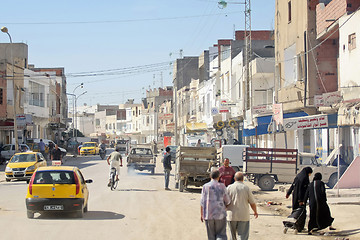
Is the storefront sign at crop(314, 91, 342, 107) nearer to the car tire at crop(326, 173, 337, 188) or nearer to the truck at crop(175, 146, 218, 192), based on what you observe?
the car tire at crop(326, 173, 337, 188)

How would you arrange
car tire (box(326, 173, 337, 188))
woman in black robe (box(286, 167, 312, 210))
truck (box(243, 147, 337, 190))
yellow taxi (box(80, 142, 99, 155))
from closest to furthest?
woman in black robe (box(286, 167, 312, 210)) < car tire (box(326, 173, 337, 188)) < truck (box(243, 147, 337, 190)) < yellow taxi (box(80, 142, 99, 155))

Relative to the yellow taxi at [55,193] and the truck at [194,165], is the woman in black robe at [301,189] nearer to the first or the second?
the yellow taxi at [55,193]

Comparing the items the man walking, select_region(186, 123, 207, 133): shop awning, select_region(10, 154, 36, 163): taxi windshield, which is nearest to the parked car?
select_region(10, 154, 36, 163): taxi windshield

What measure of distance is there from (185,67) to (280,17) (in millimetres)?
59042

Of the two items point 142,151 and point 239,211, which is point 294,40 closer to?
point 142,151

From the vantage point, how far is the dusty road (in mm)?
13246

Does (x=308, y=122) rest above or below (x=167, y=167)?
above

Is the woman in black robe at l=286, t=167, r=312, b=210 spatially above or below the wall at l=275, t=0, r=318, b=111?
below

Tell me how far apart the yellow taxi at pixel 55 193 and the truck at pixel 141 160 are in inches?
783

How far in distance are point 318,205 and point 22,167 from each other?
65.3 ft

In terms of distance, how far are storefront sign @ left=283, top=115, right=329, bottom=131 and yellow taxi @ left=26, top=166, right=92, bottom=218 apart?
12.1 metres

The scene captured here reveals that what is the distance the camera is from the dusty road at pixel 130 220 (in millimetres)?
13246

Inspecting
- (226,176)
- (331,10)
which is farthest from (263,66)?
(226,176)

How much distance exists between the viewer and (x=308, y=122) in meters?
24.9
